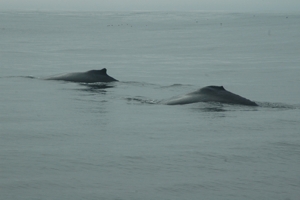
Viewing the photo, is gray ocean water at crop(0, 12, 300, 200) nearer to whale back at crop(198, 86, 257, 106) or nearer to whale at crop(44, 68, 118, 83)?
whale back at crop(198, 86, 257, 106)

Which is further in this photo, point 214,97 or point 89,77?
point 89,77

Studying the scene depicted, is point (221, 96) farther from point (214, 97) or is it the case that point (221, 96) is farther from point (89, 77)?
point (89, 77)

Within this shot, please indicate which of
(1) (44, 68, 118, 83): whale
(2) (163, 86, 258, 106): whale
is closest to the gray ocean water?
(2) (163, 86, 258, 106): whale

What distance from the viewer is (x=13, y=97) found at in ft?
62.9

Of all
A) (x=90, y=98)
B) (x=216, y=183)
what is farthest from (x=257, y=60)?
(x=216, y=183)

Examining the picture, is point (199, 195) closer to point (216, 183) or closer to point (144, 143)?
point (216, 183)

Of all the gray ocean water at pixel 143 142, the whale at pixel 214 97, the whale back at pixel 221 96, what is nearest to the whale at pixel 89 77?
the gray ocean water at pixel 143 142

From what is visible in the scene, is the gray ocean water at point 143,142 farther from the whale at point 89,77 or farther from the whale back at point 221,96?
the whale at point 89,77

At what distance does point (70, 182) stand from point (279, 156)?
3.73 metres

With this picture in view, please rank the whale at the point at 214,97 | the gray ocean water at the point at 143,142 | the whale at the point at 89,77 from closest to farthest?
the gray ocean water at the point at 143,142
the whale at the point at 214,97
the whale at the point at 89,77

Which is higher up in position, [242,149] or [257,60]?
[257,60]

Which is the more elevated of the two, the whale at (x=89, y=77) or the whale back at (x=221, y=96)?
the whale at (x=89, y=77)

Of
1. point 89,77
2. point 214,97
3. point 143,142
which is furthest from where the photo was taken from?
point 89,77

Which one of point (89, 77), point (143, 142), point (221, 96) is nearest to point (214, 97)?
point (221, 96)
